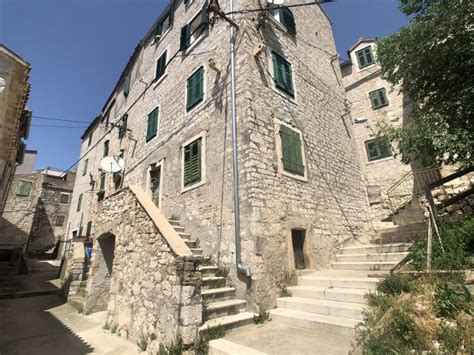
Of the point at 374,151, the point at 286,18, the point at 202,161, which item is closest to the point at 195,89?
the point at 202,161

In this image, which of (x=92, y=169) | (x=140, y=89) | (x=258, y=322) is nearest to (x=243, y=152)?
(x=258, y=322)

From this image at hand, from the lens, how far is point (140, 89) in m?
13.0

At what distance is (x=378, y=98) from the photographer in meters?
14.1

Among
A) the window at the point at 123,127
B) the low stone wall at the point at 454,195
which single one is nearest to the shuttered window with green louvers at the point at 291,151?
the low stone wall at the point at 454,195

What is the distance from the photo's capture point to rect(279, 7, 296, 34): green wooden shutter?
930 cm

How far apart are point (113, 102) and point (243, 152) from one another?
47.8 ft

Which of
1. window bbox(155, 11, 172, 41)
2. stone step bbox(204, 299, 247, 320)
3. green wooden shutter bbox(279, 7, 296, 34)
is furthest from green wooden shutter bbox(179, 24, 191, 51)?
stone step bbox(204, 299, 247, 320)

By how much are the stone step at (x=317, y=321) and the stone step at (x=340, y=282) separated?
958 mm

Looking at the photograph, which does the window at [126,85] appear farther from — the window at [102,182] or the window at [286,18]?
the window at [286,18]

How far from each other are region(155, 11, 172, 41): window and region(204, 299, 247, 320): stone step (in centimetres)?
1247

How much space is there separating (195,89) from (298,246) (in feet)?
20.2

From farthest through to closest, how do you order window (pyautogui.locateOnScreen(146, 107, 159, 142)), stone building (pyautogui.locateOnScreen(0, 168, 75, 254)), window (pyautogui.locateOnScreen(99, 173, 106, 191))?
stone building (pyautogui.locateOnScreen(0, 168, 75, 254)) → window (pyautogui.locateOnScreen(99, 173, 106, 191)) → window (pyautogui.locateOnScreen(146, 107, 159, 142))

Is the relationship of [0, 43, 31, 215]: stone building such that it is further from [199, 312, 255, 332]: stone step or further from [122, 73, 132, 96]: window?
[122, 73, 132, 96]: window

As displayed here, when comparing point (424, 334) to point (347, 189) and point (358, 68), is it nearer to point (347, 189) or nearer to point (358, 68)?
point (347, 189)
